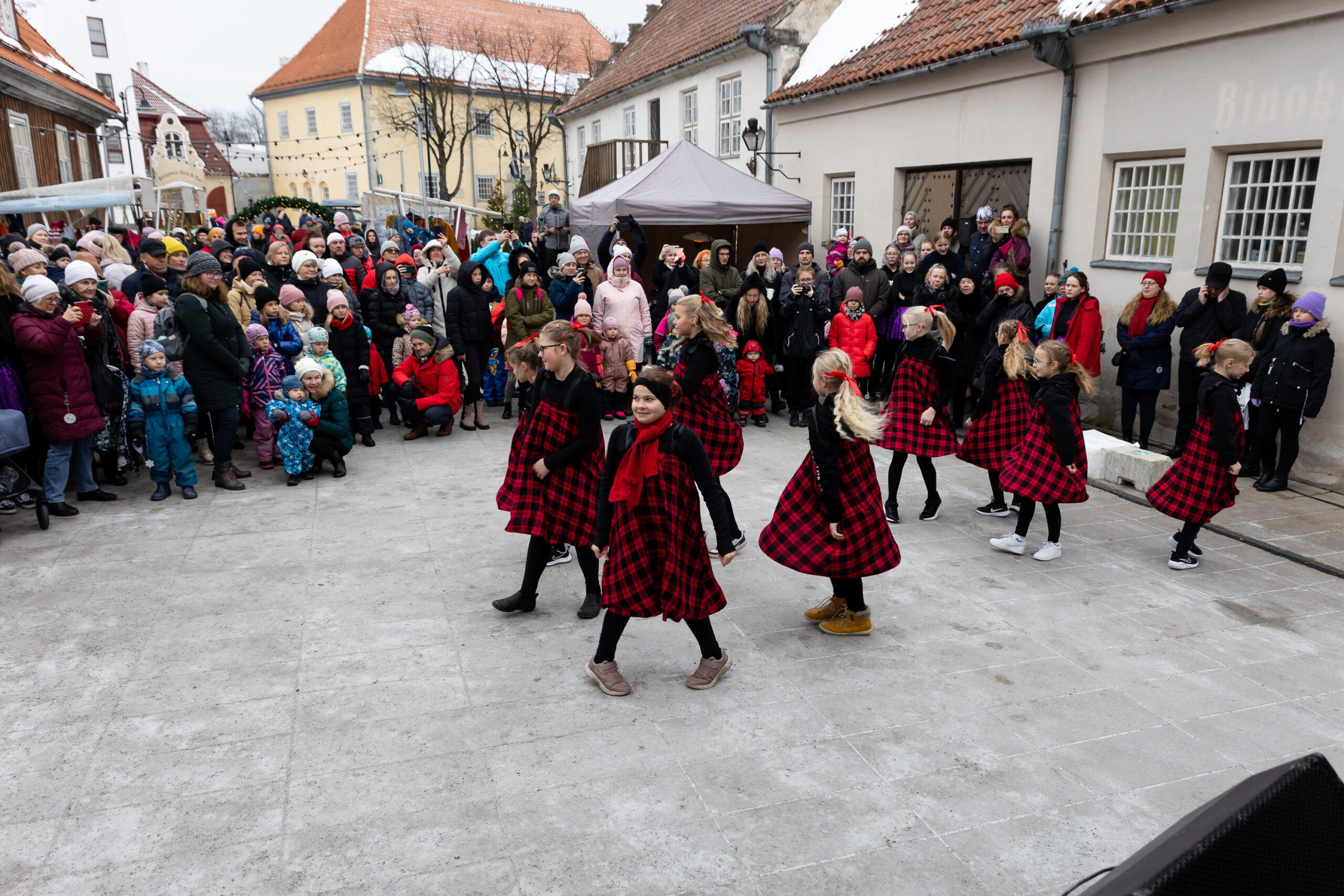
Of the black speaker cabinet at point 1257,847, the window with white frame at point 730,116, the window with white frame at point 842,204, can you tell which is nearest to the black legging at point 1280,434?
the black speaker cabinet at point 1257,847

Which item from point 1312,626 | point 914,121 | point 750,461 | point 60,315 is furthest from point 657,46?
point 1312,626

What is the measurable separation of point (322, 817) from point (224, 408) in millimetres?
5305

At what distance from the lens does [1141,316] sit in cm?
859

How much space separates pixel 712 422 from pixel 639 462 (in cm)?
213

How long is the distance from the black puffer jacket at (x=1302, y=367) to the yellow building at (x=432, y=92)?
→ 3330cm

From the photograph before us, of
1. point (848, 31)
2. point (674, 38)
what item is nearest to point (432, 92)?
point (674, 38)

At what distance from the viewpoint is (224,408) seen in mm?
7734

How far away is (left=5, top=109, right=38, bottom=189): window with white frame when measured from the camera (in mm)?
17125

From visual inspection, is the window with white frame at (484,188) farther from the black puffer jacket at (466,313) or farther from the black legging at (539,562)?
the black legging at (539,562)

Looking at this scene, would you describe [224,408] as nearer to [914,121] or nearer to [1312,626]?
[1312,626]

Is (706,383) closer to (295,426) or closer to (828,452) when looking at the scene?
(828,452)

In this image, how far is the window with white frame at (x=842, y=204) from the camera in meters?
14.5

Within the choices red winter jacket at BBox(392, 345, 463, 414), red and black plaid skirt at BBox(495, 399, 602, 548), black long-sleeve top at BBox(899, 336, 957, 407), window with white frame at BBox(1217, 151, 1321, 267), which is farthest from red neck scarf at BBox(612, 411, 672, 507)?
window with white frame at BBox(1217, 151, 1321, 267)

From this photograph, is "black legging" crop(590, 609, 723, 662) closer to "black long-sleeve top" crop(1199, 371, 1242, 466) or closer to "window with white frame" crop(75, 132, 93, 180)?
"black long-sleeve top" crop(1199, 371, 1242, 466)
